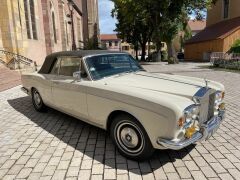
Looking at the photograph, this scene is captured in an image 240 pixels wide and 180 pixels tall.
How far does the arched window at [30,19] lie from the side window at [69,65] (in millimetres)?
16985

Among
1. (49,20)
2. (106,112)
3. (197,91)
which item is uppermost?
(49,20)

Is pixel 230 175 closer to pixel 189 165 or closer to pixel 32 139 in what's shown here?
pixel 189 165

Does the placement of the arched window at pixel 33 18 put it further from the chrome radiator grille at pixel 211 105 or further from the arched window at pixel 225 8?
the arched window at pixel 225 8

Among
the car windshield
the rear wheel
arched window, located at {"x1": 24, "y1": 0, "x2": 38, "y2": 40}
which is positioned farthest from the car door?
arched window, located at {"x1": 24, "y1": 0, "x2": 38, "y2": 40}

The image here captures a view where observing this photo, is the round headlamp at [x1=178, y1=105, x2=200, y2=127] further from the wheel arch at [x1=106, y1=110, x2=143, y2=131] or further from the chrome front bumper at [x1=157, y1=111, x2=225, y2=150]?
the wheel arch at [x1=106, y1=110, x2=143, y2=131]

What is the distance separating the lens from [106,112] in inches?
142

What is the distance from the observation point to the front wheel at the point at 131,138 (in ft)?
10.4

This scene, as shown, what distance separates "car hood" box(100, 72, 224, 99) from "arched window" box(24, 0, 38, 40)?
722 inches

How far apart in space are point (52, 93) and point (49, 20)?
20898mm

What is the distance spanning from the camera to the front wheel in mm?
3176

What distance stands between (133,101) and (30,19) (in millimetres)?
19915

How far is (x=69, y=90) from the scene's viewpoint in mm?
4336

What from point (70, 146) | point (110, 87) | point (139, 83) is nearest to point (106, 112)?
point (110, 87)

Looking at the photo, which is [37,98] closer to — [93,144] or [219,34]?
[93,144]
